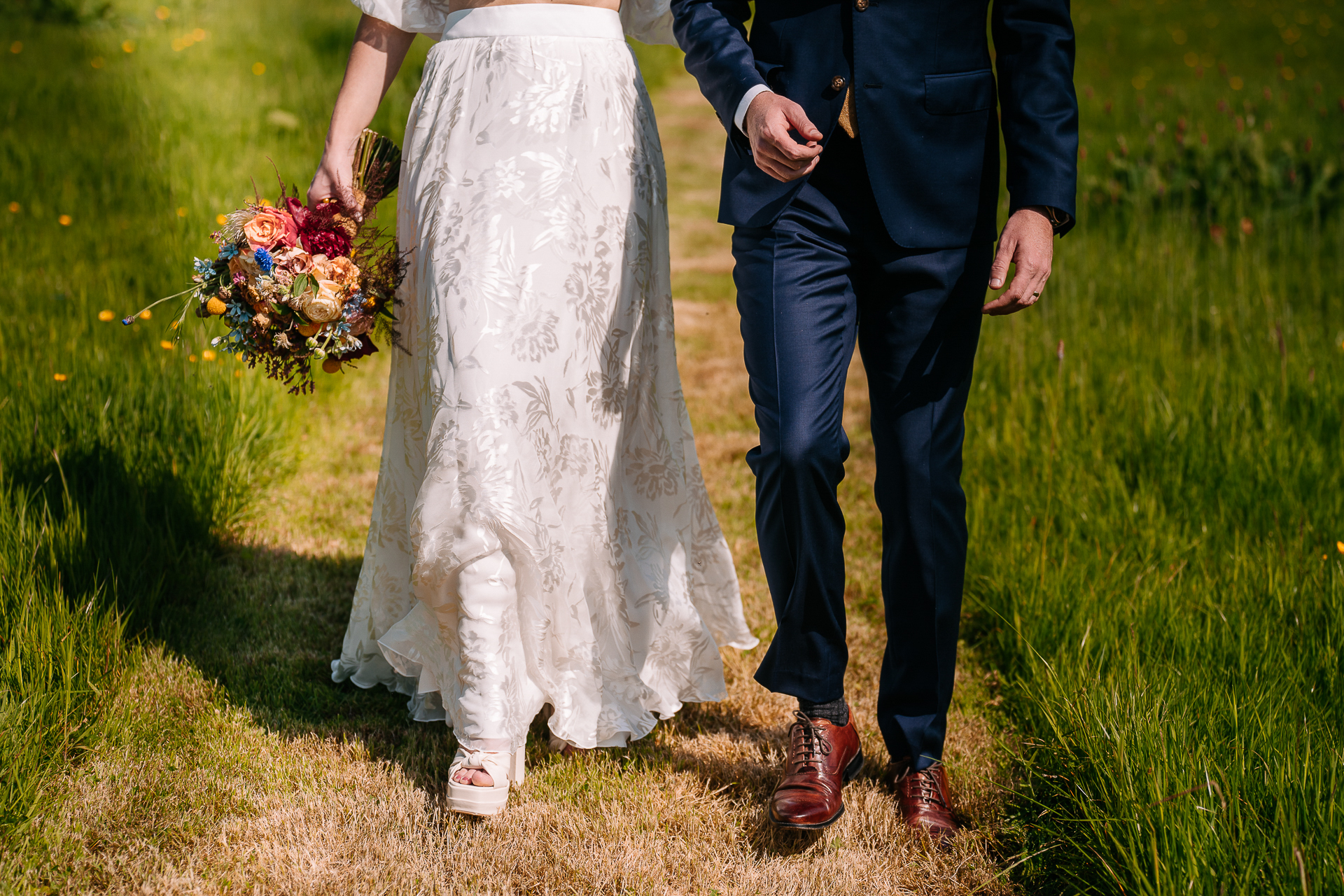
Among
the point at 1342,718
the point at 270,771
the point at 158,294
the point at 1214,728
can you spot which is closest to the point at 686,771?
the point at 270,771

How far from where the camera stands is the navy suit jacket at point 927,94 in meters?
2.22

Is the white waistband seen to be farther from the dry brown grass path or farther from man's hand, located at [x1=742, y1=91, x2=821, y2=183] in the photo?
the dry brown grass path

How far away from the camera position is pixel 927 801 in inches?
97.3

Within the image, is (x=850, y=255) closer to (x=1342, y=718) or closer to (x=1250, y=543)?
(x=1342, y=718)

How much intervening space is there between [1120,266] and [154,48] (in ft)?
28.2

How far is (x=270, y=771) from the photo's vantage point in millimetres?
2594

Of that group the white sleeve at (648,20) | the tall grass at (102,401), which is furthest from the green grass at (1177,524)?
the tall grass at (102,401)

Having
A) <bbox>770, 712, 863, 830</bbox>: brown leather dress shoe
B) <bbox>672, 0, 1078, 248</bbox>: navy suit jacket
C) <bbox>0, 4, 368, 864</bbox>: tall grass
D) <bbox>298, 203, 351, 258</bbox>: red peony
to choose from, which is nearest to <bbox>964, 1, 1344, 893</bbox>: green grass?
<bbox>770, 712, 863, 830</bbox>: brown leather dress shoe

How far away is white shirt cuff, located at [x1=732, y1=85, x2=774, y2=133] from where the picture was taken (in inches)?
86.2

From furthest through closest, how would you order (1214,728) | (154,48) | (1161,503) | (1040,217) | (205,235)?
(154,48)
(205,235)
(1161,503)
(1214,728)
(1040,217)

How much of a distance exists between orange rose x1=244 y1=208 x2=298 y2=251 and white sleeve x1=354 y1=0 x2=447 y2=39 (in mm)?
590

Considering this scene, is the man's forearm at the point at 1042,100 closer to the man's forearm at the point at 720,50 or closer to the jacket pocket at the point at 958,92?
the jacket pocket at the point at 958,92

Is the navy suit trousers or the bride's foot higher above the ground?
the navy suit trousers

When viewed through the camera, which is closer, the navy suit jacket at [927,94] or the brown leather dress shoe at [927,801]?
the navy suit jacket at [927,94]
